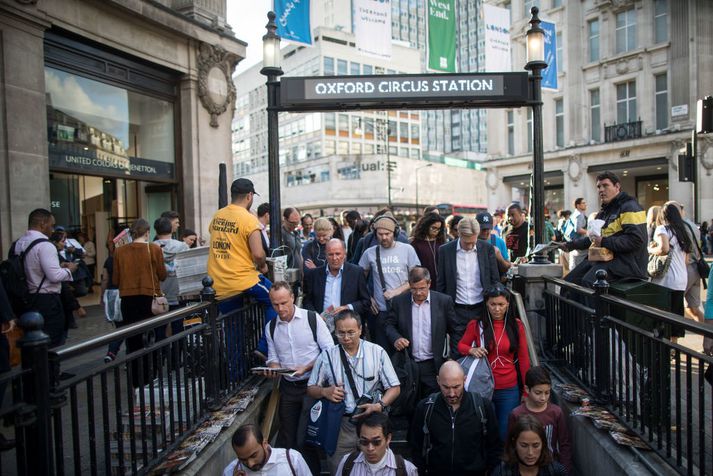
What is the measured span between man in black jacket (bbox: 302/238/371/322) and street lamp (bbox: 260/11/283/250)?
1.03 m

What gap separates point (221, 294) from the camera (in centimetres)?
537

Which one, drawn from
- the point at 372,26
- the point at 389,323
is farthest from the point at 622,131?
the point at 389,323

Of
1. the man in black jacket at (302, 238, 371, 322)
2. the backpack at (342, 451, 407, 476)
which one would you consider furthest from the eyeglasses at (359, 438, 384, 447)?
the man in black jacket at (302, 238, 371, 322)

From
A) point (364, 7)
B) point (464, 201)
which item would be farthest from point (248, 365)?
point (464, 201)

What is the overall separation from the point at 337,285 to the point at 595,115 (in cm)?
3495

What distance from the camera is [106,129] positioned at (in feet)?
37.0

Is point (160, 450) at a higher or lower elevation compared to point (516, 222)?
lower

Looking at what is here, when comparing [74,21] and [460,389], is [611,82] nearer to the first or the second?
[74,21]

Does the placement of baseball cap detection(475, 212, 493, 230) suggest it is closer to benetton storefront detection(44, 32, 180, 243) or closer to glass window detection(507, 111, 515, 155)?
benetton storefront detection(44, 32, 180, 243)

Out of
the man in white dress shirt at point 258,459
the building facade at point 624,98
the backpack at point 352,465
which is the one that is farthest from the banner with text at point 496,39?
the building facade at point 624,98

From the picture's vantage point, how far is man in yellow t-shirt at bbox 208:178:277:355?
17.4 feet

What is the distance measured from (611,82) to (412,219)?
43.6 metres

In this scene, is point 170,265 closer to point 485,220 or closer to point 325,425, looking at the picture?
point 325,425

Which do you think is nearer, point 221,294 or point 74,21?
point 221,294
